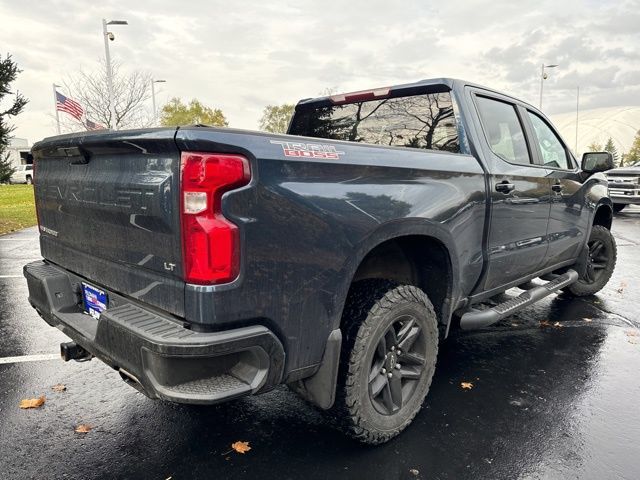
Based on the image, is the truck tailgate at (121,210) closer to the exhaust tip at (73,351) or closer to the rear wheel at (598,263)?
the exhaust tip at (73,351)

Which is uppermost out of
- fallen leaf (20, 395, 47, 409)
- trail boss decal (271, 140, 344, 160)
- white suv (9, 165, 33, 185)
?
trail boss decal (271, 140, 344, 160)

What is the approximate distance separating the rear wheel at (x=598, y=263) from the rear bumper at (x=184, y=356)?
15.3 feet

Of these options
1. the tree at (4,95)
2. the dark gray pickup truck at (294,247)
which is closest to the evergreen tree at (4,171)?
the tree at (4,95)

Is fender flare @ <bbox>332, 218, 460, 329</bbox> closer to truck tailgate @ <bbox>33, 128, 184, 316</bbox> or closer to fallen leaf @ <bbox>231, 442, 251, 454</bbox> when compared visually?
truck tailgate @ <bbox>33, 128, 184, 316</bbox>

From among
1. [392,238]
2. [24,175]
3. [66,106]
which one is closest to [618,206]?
[392,238]

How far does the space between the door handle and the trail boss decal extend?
1.48m

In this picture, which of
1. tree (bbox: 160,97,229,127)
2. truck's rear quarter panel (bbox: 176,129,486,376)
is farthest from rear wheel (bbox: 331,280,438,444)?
tree (bbox: 160,97,229,127)

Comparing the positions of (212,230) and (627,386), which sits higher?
(212,230)

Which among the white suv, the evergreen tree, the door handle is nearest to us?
the door handle

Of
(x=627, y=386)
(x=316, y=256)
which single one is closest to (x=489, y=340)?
(x=627, y=386)

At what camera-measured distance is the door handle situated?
10.3 feet

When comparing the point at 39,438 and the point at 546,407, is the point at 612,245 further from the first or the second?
the point at 39,438

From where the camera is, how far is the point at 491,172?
312 cm

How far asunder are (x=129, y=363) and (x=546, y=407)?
2.55 m
